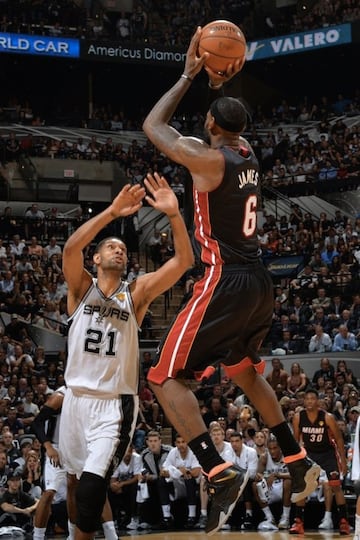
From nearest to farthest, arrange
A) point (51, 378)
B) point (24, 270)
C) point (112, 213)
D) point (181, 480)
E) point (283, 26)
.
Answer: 1. point (112, 213)
2. point (181, 480)
3. point (51, 378)
4. point (24, 270)
5. point (283, 26)

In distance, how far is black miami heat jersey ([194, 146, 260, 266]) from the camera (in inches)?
214

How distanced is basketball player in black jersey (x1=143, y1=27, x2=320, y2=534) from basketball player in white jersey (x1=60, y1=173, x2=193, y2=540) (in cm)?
94

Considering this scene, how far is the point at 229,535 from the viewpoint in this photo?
504 inches

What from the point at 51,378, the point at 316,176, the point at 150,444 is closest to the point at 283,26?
the point at 316,176

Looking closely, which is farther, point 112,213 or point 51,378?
point 51,378

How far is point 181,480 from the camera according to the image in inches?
559

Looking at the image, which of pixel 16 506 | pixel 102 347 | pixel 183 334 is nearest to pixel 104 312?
pixel 102 347

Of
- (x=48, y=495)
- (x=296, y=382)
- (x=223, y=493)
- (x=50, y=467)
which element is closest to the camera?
(x=223, y=493)

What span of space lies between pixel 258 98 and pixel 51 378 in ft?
59.6

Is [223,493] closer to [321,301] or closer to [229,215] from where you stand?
[229,215]

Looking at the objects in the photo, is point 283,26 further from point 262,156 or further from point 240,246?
point 240,246

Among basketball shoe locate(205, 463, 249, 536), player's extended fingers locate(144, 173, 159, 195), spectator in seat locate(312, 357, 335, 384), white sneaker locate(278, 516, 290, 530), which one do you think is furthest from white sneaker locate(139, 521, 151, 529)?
player's extended fingers locate(144, 173, 159, 195)

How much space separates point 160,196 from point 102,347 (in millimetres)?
1479

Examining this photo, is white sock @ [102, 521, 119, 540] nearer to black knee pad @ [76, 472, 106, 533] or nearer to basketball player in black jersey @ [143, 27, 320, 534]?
black knee pad @ [76, 472, 106, 533]
